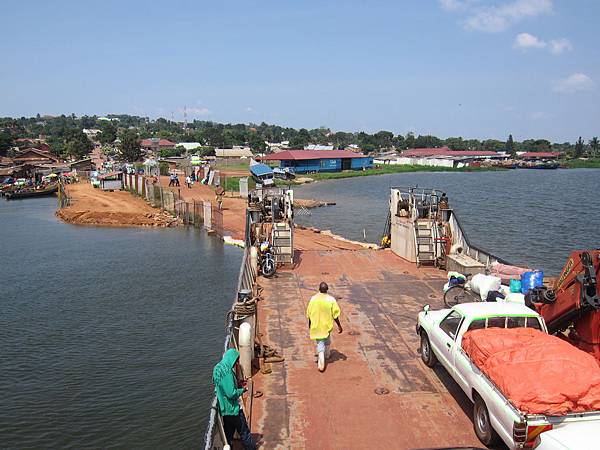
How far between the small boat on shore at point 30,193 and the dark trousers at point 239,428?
6752cm

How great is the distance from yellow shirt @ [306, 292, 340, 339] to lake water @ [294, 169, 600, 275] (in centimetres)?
2275

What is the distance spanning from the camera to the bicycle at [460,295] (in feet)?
38.2

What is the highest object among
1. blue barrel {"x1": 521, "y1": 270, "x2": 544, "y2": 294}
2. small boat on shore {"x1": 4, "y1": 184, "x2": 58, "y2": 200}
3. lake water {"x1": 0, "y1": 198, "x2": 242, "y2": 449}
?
blue barrel {"x1": 521, "y1": 270, "x2": 544, "y2": 294}

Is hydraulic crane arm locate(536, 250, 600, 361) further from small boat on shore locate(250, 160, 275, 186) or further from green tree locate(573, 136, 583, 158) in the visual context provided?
green tree locate(573, 136, 583, 158)

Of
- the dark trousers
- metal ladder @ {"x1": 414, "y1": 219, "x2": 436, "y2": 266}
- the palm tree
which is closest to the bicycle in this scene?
metal ladder @ {"x1": 414, "y1": 219, "x2": 436, "y2": 266}

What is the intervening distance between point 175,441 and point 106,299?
36.8 feet

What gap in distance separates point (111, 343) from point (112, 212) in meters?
28.9

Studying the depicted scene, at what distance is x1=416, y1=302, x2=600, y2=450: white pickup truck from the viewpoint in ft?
17.9

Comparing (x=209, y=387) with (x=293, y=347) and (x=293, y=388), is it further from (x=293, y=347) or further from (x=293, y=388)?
(x=293, y=388)

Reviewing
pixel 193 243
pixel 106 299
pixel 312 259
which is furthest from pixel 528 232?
pixel 106 299

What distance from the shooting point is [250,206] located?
707 inches

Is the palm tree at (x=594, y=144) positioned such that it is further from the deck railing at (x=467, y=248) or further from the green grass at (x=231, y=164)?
the deck railing at (x=467, y=248)

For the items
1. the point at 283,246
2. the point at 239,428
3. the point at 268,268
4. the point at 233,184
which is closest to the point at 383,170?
the point at 233,184

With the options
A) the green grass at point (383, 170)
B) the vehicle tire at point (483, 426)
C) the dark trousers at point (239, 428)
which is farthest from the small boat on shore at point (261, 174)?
the dark trousers at point (239, 428)
